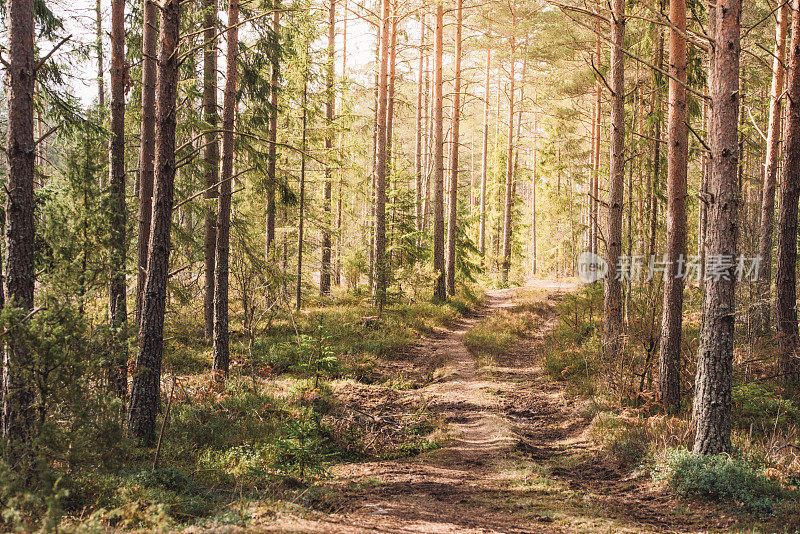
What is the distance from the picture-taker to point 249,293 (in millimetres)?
10469

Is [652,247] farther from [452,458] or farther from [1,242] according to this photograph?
[1,242]

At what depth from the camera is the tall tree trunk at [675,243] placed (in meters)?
7.96

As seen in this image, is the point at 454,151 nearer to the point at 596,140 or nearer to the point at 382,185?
the point at 382,185

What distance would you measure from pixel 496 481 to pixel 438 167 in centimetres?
1336

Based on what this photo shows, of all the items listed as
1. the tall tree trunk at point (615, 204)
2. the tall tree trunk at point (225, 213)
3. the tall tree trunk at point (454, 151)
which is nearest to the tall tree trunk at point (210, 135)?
the tall tree trunk at point (225, 213)

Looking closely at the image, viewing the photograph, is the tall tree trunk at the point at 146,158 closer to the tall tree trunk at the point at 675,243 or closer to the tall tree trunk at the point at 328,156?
the tall tree trunk at the point at 328,156

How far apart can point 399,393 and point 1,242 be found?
6.94m

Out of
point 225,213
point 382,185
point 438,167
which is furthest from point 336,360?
point 438,167

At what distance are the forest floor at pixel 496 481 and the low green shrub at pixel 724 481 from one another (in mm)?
176

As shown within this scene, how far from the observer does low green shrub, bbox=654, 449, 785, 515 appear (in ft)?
16.5

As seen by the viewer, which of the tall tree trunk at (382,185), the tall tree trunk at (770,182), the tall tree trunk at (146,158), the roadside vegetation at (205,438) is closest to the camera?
the roadside vegetation at (205,438)

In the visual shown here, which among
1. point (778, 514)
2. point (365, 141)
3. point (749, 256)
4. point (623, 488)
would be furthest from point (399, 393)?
point (365, 141)

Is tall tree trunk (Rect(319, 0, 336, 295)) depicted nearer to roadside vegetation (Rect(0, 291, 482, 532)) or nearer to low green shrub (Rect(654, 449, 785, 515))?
roadside vegetation (Rect(0, 291, 482, 532))

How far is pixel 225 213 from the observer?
33.9ft
